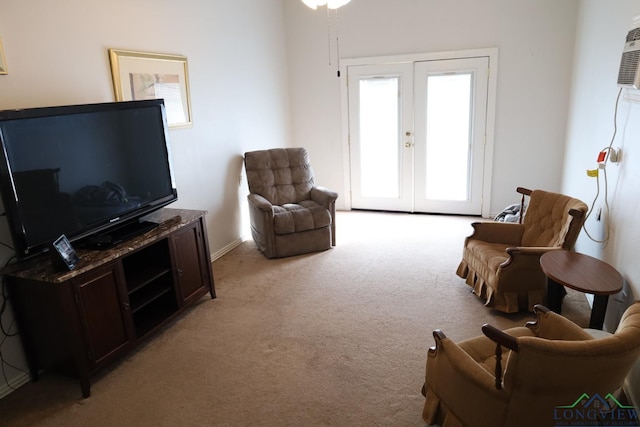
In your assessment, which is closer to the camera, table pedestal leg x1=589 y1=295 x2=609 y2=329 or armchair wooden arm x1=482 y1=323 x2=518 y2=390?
armchair wooden arm x1=482 y1=323 x2=518 y2=390

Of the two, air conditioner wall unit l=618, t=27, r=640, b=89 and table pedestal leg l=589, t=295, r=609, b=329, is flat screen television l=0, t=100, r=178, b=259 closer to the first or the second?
table pedestal leg l=589, t=295, r=609, b=329

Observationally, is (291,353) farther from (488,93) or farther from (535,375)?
(488,93)

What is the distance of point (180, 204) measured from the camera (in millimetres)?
3867

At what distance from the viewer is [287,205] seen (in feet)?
14.9

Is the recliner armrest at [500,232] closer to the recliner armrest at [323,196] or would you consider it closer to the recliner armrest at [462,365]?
the recliner armrest at [323,196]

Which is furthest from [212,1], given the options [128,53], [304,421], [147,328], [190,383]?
[304,421]

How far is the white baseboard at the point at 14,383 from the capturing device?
247 cm

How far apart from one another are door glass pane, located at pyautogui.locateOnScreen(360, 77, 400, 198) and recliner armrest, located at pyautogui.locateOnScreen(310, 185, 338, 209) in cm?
126

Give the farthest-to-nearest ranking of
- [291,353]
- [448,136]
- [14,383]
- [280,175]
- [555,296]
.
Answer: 1. [448,136]
2. [280,175]
3. [555,296]
4. [291,353]
5. [14,383]

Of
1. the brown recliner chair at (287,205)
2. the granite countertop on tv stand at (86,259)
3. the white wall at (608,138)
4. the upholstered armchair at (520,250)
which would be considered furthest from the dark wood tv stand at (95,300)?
the white wall at (608,138)

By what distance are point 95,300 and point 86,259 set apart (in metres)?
0.24

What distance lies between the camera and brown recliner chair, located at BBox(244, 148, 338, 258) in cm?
423

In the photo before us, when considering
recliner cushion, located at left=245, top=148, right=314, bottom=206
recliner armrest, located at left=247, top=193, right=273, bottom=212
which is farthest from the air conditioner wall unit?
recliner cushion, located at left=245, top=148, right=314, bottom=206

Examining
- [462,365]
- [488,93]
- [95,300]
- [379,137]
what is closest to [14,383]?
[95,300]
